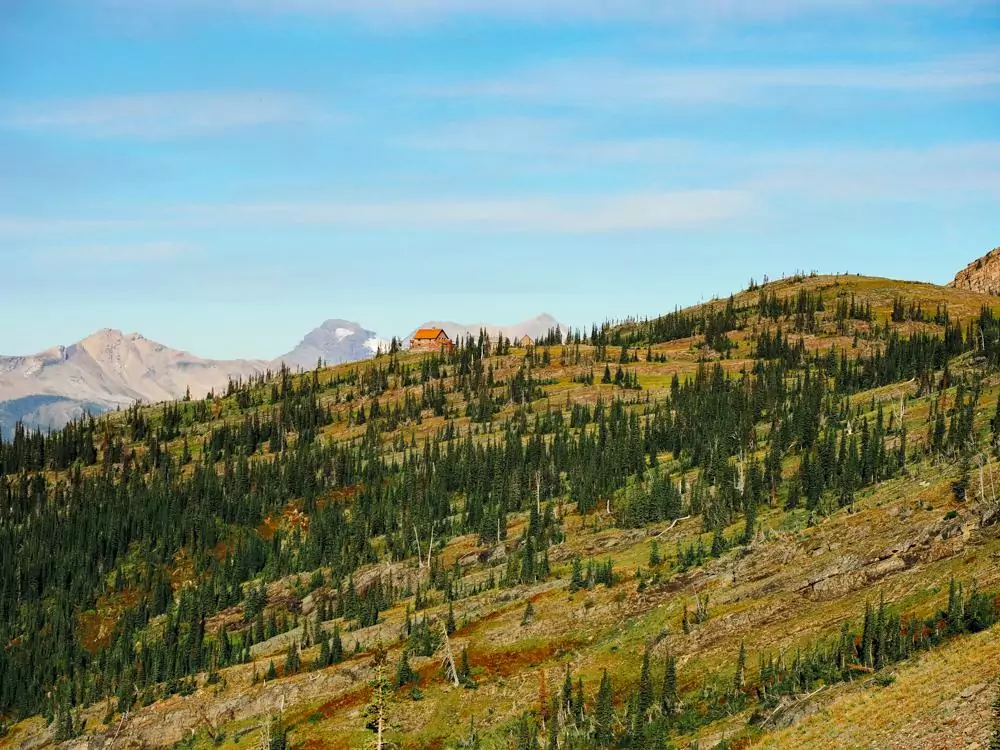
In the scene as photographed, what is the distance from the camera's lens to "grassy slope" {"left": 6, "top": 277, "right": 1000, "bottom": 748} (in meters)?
84.4

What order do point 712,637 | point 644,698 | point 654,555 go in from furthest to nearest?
point 654,555 < point 712,637 < point 644,698

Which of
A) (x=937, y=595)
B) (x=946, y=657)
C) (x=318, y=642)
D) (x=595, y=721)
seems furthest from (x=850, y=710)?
(x=318, y=642)

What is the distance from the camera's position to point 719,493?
18812 cm

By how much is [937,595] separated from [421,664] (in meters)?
73.4

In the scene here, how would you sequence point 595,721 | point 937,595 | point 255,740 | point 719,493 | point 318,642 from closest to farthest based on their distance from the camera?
point 937,595 < point 595,721 < point 255,740 < point 318,642 < point 719,493

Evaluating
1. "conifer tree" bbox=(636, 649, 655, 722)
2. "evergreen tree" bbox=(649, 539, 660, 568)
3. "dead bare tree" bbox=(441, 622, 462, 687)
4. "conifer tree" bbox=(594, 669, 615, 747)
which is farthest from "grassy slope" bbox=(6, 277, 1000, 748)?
"conifer tree" bbox=(594, 669, 615, 747)

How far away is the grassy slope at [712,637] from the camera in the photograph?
8438cm

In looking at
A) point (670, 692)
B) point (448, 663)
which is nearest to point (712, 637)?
point (670, 692)

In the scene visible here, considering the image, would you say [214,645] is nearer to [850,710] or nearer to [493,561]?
[493,561]

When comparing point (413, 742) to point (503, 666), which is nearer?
point (413, 742)

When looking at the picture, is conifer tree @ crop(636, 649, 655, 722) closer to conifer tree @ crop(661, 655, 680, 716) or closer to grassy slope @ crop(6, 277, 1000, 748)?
conifer tree @ crop(661, 655, 680, 716)

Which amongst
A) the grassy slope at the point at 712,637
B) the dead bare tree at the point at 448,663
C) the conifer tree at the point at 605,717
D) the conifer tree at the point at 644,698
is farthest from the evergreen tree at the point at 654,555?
the conifer tree at the point at 644,698

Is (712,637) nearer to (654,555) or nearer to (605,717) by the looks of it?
(605,717)

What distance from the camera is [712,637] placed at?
4902 inches
